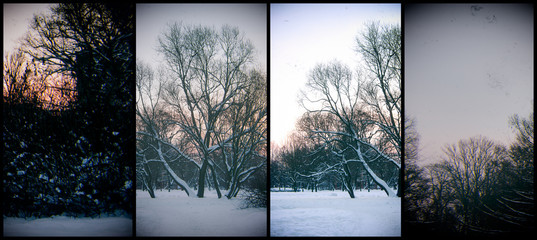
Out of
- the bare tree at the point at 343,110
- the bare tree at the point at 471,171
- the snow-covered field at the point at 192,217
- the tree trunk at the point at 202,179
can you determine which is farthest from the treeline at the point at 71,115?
the bare tree at the point at 471,171

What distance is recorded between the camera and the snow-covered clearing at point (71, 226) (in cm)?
349

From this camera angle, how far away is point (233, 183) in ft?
11.3

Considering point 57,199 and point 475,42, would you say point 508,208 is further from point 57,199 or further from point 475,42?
point 57,199

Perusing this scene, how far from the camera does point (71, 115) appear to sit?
355 centimetres

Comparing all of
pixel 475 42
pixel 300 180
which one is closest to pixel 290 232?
pixel 300 180

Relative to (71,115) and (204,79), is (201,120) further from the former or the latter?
(71,115)

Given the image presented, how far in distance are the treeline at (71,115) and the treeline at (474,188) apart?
287 centimetres

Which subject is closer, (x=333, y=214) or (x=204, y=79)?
(x=333, y=214)

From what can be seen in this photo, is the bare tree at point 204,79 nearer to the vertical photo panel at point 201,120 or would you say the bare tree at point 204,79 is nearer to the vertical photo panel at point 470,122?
the vertical photo panel at point 201,120

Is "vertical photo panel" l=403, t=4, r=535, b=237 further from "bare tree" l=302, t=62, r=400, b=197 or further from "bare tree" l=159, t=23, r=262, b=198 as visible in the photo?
"bare tree" l=159, t=23, r=262, b=198

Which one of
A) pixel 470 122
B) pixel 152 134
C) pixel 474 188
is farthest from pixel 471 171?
pixel 152 134

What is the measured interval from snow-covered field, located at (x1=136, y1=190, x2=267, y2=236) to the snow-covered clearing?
7.9 inches

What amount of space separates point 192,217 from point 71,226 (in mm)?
1251

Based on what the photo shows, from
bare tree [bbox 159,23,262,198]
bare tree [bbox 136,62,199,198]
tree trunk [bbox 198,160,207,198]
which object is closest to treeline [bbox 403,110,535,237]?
bare tree [bbox 159,23,262,198]
